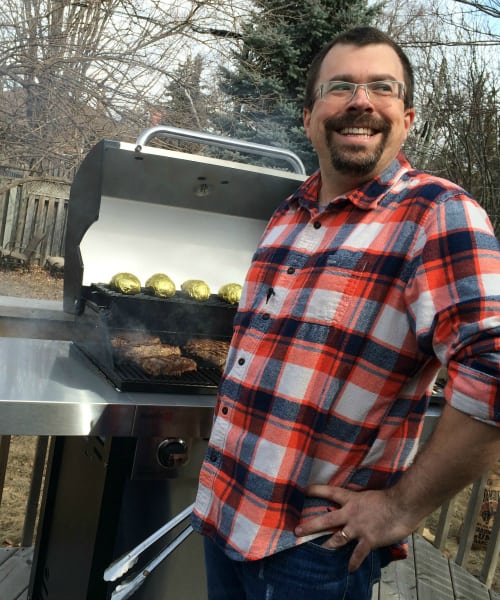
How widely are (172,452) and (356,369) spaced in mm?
922

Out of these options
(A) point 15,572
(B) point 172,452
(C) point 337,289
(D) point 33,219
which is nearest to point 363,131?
(C) point 337,289

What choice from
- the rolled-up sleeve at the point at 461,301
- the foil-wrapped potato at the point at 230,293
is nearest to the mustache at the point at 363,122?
the rolled-up sleeve at the point at 461,301

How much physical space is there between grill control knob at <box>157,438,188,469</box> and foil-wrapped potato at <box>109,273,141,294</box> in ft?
2.41

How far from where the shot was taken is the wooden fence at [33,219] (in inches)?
364

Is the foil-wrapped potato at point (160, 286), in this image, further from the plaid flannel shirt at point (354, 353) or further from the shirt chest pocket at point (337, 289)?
the shirt chest pocket at point (337, 289)

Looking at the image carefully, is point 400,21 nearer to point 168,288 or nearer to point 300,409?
point 168,288

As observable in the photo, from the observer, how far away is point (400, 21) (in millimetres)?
11180

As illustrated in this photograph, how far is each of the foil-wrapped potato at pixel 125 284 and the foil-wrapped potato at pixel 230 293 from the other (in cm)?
40

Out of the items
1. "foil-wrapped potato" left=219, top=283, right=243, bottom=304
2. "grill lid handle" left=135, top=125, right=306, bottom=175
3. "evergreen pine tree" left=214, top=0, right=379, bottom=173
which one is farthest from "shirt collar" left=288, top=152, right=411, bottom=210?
"evergreen pine tree" left=214, top=0, right=379, bottom=173

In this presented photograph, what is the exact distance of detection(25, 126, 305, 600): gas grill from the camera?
1.87m

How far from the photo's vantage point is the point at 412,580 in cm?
289

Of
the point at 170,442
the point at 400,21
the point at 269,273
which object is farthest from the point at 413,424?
the point at 400,21

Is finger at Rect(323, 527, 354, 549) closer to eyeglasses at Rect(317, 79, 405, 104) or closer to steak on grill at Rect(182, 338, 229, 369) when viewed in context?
eyeglasses at Rect(317, 79, 405, 104)

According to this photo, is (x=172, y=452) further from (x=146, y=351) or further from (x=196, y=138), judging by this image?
(x=196, y=138)
